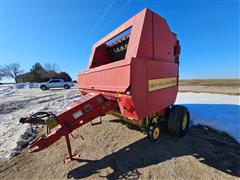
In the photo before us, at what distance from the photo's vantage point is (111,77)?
101 inches

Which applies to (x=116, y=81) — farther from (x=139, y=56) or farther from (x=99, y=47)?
(x=99, y=47)

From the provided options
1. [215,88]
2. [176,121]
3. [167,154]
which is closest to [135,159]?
[167,154]

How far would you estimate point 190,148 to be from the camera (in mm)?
2871

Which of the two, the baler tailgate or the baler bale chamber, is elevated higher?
the baler bale chamber

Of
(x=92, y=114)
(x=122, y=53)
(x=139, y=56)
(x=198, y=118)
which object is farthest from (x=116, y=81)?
(x=198, y=118)

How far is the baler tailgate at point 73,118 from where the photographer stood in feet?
7.03

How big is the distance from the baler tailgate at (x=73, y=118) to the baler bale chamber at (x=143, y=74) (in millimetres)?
267

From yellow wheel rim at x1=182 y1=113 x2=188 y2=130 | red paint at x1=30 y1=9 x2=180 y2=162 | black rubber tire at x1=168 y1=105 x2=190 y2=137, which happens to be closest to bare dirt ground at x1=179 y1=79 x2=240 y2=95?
yellow wheel rim at x1=182 y1=113 x2=188 y2=130

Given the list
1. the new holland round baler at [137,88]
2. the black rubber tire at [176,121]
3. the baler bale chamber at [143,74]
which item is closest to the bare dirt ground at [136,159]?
the black rubber tire at [176,121]

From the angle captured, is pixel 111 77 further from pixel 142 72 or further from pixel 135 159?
pixel 135 159

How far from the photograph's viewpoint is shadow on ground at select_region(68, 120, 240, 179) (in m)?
2.27

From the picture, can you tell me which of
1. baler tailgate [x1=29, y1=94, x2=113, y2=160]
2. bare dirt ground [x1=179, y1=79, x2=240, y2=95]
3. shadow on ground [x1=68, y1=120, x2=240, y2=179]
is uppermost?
baler tailgate [x1=29, y1=94, x2=113, y2=160]

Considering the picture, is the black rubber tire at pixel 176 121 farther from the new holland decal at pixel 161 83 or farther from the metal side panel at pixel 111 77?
the metal side panel at pixel 111 77

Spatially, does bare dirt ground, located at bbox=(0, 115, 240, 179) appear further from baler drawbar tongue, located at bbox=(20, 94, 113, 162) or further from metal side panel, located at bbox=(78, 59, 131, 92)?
metal side panel, located at bbox=(78, 59, 131, 92)
